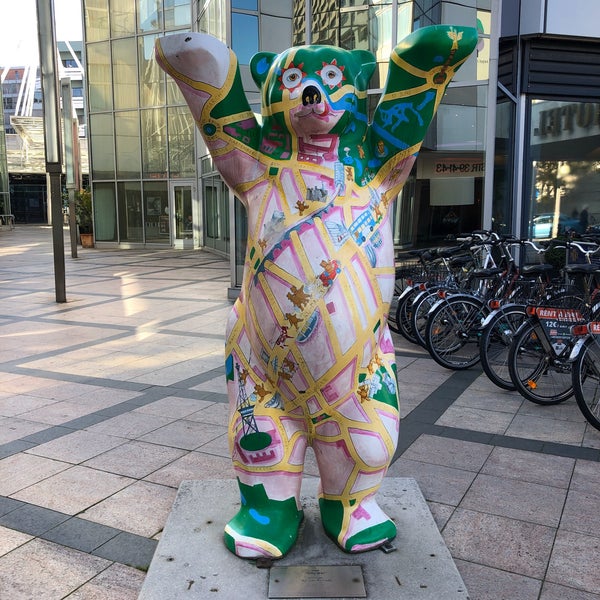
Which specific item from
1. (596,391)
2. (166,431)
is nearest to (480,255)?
(596,391)

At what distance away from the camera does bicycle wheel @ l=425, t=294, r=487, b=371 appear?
600cm

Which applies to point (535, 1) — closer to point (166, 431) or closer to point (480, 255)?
point (480, 255)

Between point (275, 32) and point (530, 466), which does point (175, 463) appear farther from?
point (275, 32)

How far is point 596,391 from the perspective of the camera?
4449 mm

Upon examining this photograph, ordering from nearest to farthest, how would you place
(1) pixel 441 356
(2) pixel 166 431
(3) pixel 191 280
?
(2) pixel 166 431 < (1) pixel 441 356 < (3) pixel 191 280

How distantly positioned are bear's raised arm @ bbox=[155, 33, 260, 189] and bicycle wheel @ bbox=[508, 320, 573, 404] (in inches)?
129

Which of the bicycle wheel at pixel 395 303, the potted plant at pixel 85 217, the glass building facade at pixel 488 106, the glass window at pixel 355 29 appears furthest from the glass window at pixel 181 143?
the bicycle wheel at pixel 395 303

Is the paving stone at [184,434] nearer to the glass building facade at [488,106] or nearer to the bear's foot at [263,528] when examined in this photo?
the bear's foot at [263,528]

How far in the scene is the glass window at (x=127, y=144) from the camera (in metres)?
20.8

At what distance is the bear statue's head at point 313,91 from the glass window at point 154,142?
62.4ft

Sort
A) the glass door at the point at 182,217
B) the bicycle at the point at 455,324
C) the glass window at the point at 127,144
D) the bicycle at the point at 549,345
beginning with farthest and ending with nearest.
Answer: the glass window at the point at 127,144 < the glass door at the point at 182,217 < the bicycle at the point at 455,324 < the bicycle at the point at 549,345

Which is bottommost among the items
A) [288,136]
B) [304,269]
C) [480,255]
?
[480,255]

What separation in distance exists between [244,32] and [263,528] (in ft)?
28.4

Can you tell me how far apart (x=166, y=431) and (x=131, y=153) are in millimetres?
18421
